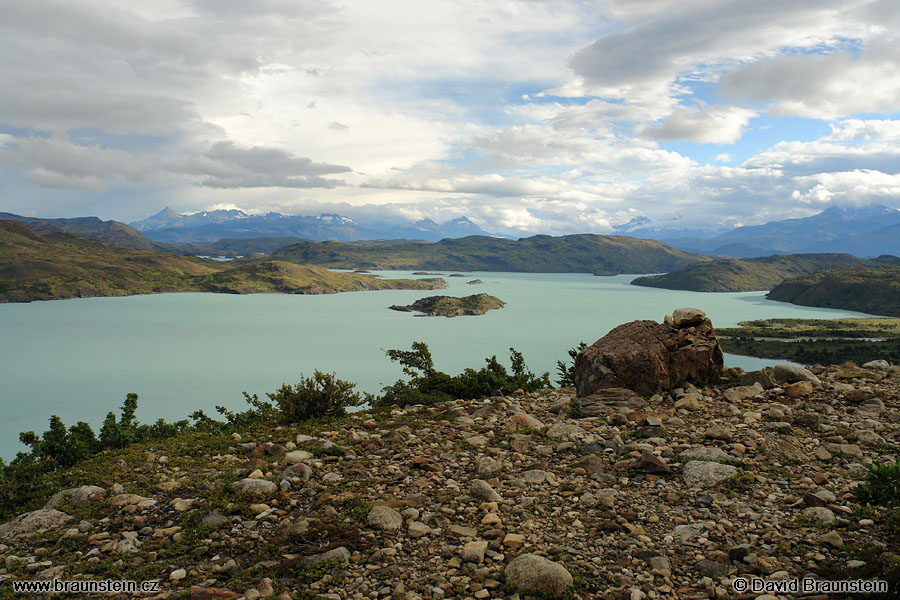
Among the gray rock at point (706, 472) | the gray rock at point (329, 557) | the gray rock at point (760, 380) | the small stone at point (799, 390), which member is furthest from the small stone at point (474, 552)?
the gray rock at point (760, 380)

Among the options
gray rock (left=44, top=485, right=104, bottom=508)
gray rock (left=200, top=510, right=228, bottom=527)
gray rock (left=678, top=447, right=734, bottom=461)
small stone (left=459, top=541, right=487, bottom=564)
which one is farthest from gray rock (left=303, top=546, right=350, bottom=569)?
gray rock (left=678, top=447, right=734, bottom=461)

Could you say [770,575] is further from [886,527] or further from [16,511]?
[16,511]

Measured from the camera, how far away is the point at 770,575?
6070 millimetres

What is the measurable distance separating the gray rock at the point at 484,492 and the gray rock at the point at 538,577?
210 cm

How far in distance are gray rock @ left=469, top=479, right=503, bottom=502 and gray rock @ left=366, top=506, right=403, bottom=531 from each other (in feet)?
5.03

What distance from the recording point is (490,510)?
7.98m

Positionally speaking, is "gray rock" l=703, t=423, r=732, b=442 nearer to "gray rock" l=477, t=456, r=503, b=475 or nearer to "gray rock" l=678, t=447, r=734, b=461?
"gray rock" l=678, t=447, r=734, b=461

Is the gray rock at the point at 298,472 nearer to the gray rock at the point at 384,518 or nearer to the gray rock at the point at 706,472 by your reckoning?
the gray rock at the point at 384,518

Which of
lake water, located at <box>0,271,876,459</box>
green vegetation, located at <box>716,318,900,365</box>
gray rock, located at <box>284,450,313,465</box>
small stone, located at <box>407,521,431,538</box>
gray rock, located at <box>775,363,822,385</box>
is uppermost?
gray rock, located at <box>775,363,822,385</box>

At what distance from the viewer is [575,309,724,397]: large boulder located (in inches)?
602

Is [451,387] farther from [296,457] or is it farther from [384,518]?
[384,518]

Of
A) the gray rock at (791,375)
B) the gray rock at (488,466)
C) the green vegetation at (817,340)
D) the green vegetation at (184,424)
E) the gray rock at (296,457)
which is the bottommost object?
the green vegetation at (817,340)

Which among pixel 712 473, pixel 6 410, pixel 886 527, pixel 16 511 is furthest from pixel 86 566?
pixel 6 410

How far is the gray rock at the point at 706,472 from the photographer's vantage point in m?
8.80
